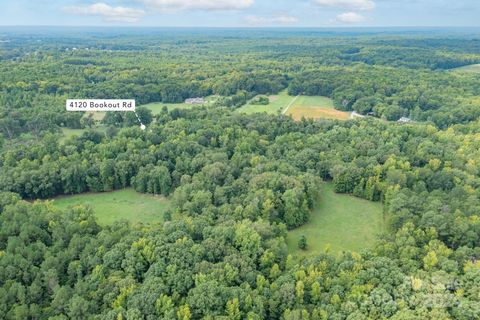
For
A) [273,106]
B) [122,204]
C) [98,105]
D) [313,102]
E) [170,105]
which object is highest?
[98,105]

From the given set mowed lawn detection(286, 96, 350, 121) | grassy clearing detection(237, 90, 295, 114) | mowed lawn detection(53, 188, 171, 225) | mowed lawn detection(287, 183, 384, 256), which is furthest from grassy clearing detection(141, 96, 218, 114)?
mowed lawn detection(287, 183, 384, 256)

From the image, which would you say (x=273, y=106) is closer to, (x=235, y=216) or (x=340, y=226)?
(x=340, y=226)

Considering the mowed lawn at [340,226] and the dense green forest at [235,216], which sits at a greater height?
the dense green forest at [235,216]

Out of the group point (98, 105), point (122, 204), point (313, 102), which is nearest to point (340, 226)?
point (122, 204)

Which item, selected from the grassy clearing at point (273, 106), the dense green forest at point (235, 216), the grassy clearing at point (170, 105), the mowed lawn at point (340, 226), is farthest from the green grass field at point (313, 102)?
the mowed lawn at point (340, 226)

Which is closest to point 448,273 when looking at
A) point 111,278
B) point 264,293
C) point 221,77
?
point 264,293

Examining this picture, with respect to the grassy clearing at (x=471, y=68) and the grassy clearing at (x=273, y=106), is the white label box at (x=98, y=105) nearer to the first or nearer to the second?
the grassy clearing at (x=273, y=106)

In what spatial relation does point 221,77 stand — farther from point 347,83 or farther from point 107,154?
point 107,154
